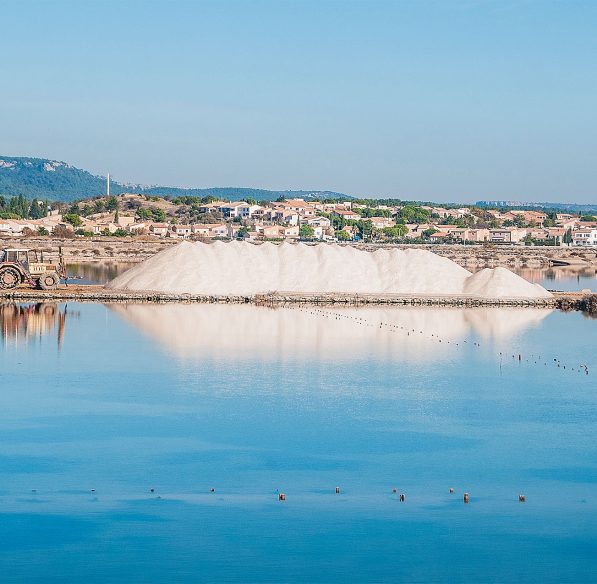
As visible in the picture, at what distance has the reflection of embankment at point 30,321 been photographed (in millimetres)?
31344

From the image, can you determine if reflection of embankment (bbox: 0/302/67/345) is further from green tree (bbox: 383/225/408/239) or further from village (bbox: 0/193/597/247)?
green tree (bbox: 383/225/408/239)

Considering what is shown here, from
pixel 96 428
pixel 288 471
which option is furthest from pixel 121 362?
pixel 288 471

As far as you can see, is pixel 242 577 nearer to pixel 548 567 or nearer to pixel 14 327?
pixel 548 567

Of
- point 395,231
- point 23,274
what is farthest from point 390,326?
point 395,231

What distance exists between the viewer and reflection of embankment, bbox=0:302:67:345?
31344mm

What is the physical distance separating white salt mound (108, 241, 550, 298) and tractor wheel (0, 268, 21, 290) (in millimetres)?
3616

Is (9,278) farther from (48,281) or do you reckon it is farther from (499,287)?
(499,287)

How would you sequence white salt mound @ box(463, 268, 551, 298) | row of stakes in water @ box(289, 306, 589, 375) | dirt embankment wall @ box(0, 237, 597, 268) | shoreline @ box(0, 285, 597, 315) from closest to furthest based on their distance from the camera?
1. row of stakes in water @ box(289, 306, 589, 375)
2. shoreline @ box(0, 285, 597, 315)
3. white salt mound @ box(463, 268, 551, 298)
4. dirt embankment wall @ box(0, 237, 597, 268)

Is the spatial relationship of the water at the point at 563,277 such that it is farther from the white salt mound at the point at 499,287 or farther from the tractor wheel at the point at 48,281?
the tractor wheel at the point at 48,281

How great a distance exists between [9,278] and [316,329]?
1449 cm

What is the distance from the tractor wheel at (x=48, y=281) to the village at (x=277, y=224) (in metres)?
34.8

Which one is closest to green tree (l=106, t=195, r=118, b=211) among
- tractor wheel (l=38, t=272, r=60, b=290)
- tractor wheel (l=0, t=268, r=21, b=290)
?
tractor wheel (l=0, t=268, r=21, b=290)

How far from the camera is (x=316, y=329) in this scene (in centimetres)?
3388

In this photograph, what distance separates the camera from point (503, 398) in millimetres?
23391
